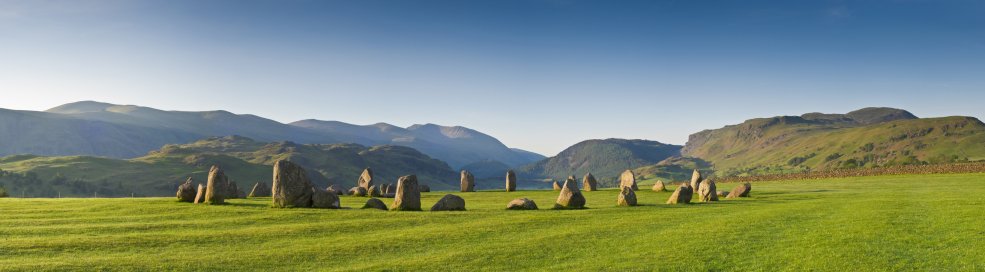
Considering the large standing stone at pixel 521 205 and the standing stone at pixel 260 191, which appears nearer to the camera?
the large standing stone at pixel 521 205

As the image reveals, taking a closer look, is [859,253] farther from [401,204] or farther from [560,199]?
[401,204]

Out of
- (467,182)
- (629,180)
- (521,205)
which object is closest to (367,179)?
(467,182)

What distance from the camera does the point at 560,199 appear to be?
34406 millimetres

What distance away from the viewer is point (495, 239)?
70.2 feet

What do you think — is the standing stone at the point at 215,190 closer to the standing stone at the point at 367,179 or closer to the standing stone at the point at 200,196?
the standing stone at the point at 200,196

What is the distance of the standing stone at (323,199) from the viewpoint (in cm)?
3219

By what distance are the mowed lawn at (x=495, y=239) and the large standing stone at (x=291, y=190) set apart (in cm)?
204

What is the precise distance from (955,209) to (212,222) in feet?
107

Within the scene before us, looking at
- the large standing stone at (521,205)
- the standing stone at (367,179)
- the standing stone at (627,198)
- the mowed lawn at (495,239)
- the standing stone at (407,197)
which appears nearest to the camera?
the mowed lawn at (495,239)

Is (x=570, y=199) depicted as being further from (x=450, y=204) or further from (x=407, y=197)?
(x=407, y=197)

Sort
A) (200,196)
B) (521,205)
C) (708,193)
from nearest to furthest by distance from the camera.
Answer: (521,205)
(200,196)
(708,193)

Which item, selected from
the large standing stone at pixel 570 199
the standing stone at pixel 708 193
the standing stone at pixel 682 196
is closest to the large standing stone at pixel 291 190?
the large standing stone at pixel 570 199

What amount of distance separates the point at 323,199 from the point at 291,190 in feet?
6.03

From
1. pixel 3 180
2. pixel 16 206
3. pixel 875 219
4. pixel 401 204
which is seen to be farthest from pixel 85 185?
pixel 875 219
